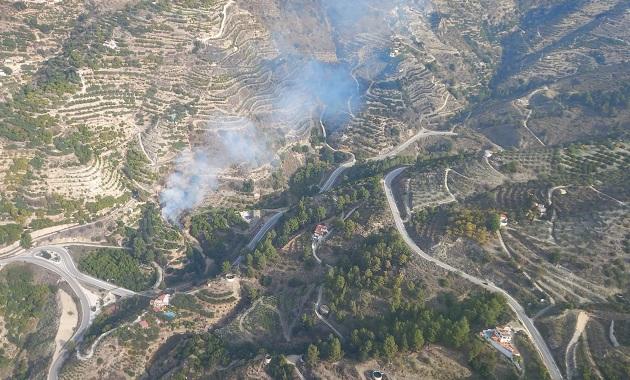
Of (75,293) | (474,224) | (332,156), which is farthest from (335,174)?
(75,293)

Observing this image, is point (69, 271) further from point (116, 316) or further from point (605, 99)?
point (605, 99)

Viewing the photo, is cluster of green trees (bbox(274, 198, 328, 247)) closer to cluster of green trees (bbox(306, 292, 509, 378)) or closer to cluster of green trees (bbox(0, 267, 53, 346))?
cluster of green trees (bbox(306, 292, 509, 378))

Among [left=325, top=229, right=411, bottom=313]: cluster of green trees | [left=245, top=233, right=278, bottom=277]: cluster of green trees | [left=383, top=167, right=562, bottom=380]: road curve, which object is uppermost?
[left=383, top=167, right=562, bottom=380]: road curve

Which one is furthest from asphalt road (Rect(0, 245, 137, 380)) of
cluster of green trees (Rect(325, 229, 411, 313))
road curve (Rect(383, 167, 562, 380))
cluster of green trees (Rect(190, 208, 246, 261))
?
road curve (Rect(383, 167, 562, 380))

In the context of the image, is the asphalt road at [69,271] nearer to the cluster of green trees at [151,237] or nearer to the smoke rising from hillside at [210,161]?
the cluster of green trees at [151,237]

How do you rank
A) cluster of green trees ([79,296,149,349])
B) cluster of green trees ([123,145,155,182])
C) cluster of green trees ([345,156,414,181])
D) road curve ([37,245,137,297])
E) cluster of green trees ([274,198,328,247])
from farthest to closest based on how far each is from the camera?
cluster of green trees ([345,156,414,181])
cluster of green trees ([123,145,155,182])
cluster of green trees ([274,198,328,247])
road curve ([37,245,137,297])
cluster of green trees ([79,296,149,349])
